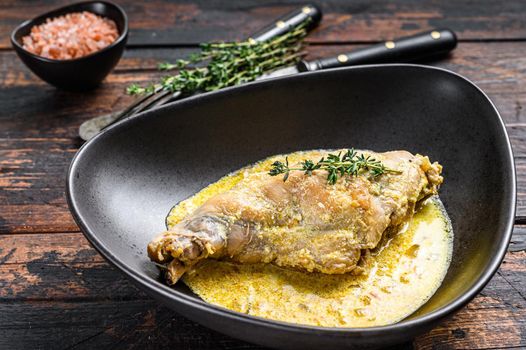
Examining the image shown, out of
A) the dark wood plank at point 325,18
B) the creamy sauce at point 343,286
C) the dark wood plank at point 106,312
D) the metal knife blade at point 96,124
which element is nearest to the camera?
the creamy sauce at point 343,286

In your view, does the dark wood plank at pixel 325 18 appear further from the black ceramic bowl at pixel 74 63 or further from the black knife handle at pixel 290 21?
the black ceramic bowl at pixel 74 63

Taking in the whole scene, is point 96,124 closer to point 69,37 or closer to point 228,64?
point 69,37

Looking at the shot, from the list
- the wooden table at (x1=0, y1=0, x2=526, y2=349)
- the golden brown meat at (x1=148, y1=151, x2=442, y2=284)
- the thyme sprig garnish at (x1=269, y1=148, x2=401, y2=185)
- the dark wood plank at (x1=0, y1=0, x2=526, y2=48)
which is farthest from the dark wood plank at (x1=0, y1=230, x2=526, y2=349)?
the dark wood plank at (x1=0, y1=0, x2=526, y2=48)

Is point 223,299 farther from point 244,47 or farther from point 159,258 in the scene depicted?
point 244,47

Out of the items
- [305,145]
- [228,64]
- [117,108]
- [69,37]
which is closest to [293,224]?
[305,145]

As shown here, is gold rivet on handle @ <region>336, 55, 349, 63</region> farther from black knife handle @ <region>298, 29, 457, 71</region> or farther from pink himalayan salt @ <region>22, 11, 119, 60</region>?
pink himalayan salt @ <region>22, 11, 119, 60</region>

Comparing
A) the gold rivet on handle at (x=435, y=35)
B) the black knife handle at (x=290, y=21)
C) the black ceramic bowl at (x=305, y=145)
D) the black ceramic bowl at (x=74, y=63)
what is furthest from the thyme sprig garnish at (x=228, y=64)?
the gold rivet on handle at (x=435, y=35)
